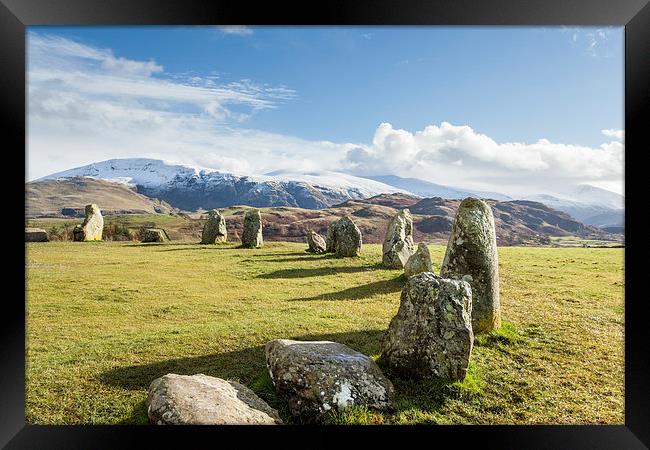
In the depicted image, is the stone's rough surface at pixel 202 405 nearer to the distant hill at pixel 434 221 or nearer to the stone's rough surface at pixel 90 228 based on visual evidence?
the stone's rough surface at pixel 90 228

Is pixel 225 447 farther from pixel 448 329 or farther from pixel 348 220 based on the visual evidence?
pixel 348 220

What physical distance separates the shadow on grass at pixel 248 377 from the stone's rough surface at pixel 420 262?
5884mm

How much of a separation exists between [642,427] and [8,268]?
32.0 feet

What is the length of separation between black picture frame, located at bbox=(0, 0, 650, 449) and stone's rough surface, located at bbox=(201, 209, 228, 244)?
770 inches

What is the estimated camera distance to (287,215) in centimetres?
9550

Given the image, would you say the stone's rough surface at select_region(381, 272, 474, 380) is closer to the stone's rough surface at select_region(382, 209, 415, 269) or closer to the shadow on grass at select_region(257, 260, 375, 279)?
the shadow on grass at select_region(257, 260, 375, 279)

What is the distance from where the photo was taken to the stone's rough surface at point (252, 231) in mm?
24219

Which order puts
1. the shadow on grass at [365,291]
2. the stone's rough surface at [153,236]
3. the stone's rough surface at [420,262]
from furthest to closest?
the stone's rough surface at [153,236] < the stone's rough surface at [420,262] < the shadow on grass at [365,291]

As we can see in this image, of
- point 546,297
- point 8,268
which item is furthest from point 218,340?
point 546,297

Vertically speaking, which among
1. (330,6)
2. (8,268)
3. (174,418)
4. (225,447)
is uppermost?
(330,6)

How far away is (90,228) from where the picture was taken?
2675cm

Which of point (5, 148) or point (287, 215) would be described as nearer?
point (5, 148)

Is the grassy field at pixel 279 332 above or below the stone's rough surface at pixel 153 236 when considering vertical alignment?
below

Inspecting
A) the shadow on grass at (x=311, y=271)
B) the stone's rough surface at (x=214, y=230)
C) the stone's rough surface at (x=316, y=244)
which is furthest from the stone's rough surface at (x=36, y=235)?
the shadow on grass at (x=311, y=271)
